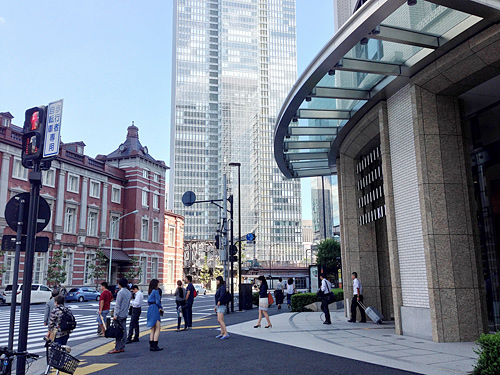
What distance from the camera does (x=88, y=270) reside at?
44.3m

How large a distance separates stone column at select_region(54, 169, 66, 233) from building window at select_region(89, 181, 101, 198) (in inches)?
153

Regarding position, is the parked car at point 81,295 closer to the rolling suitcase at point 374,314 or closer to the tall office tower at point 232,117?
the rolling suitcase at point 374,314

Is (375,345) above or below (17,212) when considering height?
below

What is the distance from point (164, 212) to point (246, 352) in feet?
158

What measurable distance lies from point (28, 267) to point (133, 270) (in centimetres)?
4240

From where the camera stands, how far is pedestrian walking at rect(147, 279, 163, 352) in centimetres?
1073

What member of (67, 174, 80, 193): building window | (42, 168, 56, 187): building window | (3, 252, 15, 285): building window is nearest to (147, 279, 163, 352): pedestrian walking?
(3, 252, 15, 285): building window

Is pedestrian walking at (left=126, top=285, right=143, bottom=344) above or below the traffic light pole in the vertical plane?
below

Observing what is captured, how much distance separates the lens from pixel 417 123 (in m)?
11.3

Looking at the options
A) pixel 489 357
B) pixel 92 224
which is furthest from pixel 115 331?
pixel 92 224

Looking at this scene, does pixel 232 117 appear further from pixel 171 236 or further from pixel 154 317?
pixel 154 317

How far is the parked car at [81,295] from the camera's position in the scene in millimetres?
38125

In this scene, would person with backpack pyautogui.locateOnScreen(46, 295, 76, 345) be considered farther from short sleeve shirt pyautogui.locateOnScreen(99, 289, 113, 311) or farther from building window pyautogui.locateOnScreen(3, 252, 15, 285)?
building window pyautogui.locateOnScreen(3, 252, 15, 285)

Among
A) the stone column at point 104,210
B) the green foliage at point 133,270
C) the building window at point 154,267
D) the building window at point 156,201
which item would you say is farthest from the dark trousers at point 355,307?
the building window at point 156,201
